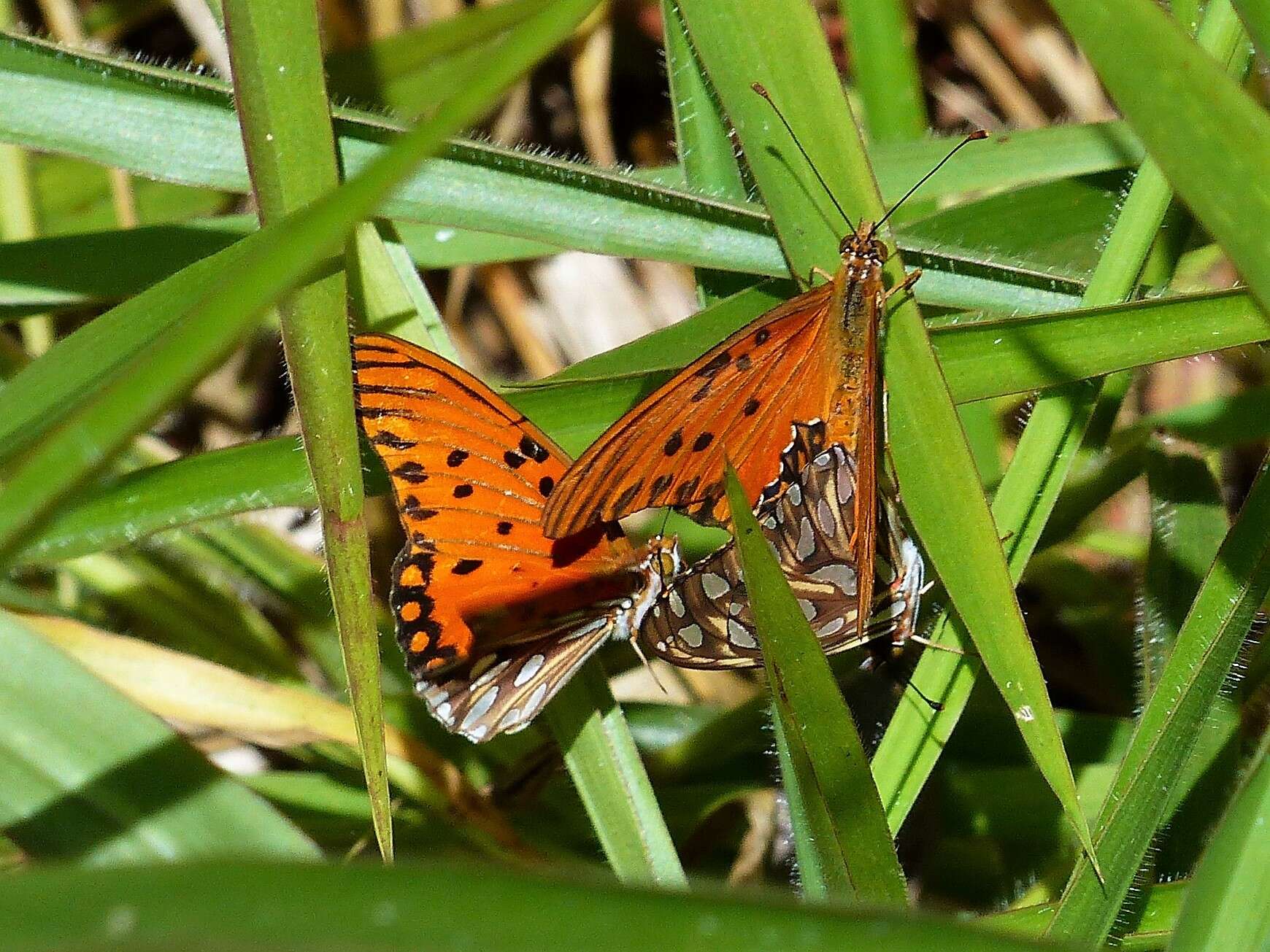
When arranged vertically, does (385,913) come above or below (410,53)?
below

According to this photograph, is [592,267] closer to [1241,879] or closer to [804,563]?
[804,563]

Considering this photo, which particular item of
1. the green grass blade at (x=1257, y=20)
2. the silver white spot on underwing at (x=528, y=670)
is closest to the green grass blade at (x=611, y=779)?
the silver white spot on underwing at (x=528, y=670)

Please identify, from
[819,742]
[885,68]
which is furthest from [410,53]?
[819,742]

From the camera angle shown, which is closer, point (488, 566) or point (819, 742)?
point (819, 742)

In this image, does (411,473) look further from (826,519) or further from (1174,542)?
(1174,542)

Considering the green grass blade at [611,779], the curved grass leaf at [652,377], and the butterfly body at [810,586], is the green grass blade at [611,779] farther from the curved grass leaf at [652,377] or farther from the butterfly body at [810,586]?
the curved grass leaf at [652,377]

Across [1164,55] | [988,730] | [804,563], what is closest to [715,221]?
[804,563]

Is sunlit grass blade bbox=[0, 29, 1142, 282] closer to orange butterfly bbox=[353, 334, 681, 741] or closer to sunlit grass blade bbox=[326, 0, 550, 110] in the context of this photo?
orange butterfly bbox=[353, 334, 681, 741]
